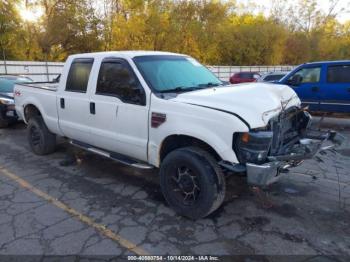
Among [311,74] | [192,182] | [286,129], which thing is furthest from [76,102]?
[311,74]

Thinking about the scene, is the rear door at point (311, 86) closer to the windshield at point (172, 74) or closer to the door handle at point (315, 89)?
the door handle at point (315, 89)

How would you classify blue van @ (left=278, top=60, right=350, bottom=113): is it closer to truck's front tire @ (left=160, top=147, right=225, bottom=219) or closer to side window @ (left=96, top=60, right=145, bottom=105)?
side window @ (left=96, top=60, right=145, bottom=105)

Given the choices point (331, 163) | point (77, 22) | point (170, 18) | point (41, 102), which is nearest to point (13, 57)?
point (77, 22)

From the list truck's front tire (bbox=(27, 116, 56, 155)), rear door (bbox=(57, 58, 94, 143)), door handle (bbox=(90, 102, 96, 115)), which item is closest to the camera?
door handle (bbox=(90, 102, 96, 115))

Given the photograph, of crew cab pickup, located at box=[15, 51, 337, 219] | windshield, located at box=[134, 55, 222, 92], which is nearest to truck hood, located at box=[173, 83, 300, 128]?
crew cab pickup, located at box=[15, 51, 337, 219]

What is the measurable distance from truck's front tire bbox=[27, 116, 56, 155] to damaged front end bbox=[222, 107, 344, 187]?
397 cm

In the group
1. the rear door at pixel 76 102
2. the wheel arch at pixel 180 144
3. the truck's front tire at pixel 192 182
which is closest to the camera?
the truck's front tire at pixel 192 182

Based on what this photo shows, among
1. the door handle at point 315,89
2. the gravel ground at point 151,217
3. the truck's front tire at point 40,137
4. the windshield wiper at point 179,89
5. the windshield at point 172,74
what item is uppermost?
the windshield at point 172,74

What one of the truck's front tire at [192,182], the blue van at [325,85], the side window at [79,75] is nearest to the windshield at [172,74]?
the truck's front tire at [192,182]

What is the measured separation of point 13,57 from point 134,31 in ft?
28.1

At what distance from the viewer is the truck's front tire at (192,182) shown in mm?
3385

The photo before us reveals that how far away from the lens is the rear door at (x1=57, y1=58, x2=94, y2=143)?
4758 millimetres

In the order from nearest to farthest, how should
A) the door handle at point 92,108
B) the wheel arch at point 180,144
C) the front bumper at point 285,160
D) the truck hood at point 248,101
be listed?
the front bumper at point 285,160
the truck hood at point 248,101
the wheel arch at point 180,144
the door handle at point 92,108

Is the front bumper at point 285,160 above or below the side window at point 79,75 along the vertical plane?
below
